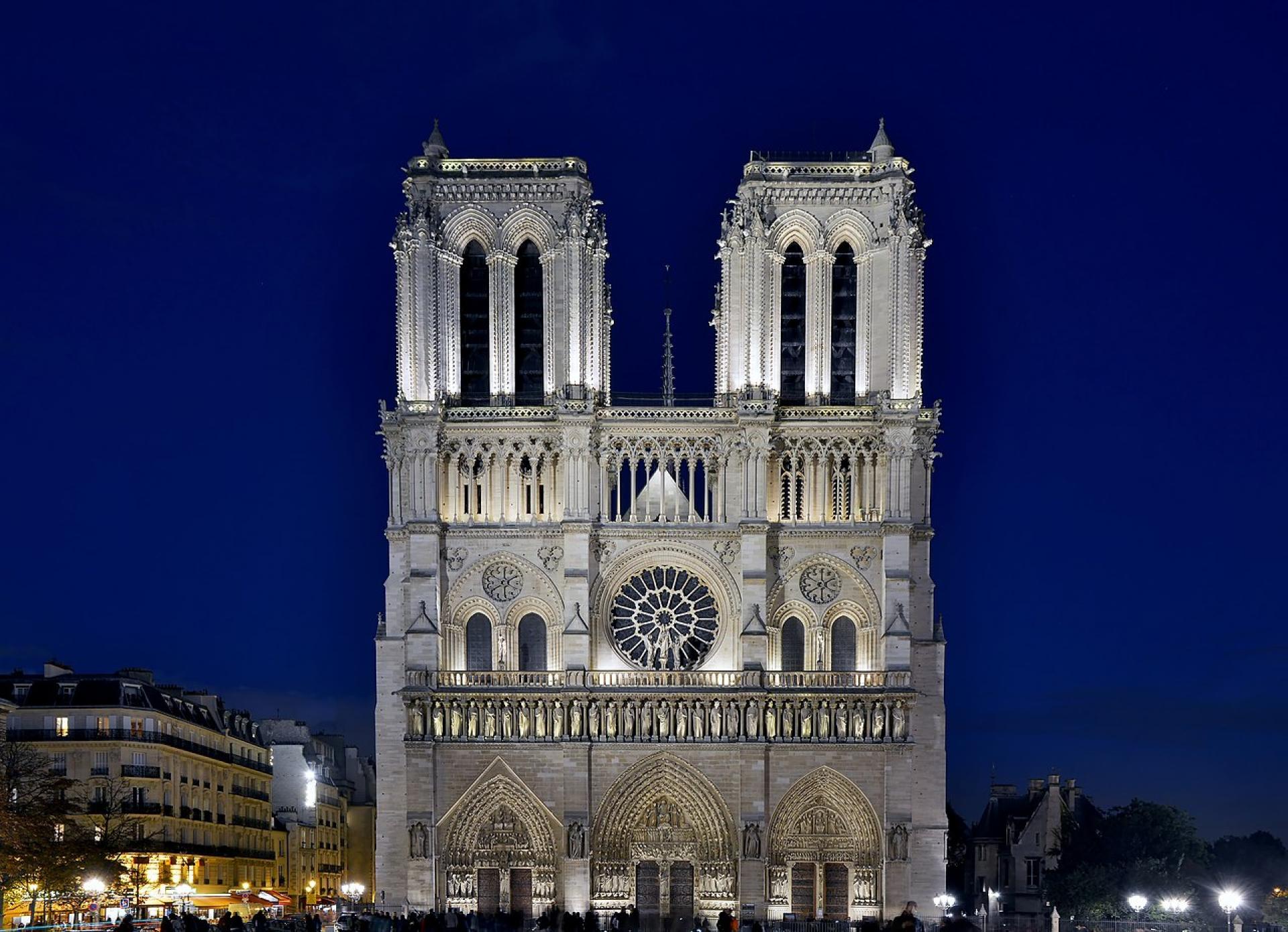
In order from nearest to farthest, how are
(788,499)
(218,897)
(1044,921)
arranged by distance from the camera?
(1044,921), (788,499), (218,897)

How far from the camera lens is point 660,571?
62125 millimetres

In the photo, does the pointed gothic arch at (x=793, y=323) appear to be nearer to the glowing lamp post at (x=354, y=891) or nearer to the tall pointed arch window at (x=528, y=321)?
the tall pointed arch window at (x=528, y=321)

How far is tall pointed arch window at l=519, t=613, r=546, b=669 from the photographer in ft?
203

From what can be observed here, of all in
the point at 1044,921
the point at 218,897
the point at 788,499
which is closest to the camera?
Result: the point at 1044,921

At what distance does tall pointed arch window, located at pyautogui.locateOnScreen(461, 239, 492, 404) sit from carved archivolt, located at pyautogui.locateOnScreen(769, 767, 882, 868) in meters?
16.5

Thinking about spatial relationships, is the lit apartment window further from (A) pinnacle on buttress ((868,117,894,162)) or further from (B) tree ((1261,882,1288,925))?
(A) pinnacle on buttress ((868,117,894,162))

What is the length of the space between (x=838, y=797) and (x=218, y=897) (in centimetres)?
2329

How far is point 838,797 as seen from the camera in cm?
5950

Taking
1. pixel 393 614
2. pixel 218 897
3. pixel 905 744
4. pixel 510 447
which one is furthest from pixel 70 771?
pixel 905 744

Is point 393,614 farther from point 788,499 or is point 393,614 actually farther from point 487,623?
point 788,499

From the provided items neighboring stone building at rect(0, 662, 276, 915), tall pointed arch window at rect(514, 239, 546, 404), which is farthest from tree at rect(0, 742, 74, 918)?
tall pointed arch window at rect(514, 239, 546, 404)

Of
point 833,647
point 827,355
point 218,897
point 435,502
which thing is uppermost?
point 827,355

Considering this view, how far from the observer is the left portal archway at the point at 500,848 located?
5934cm

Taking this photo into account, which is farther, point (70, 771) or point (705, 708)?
point (70, 771)
